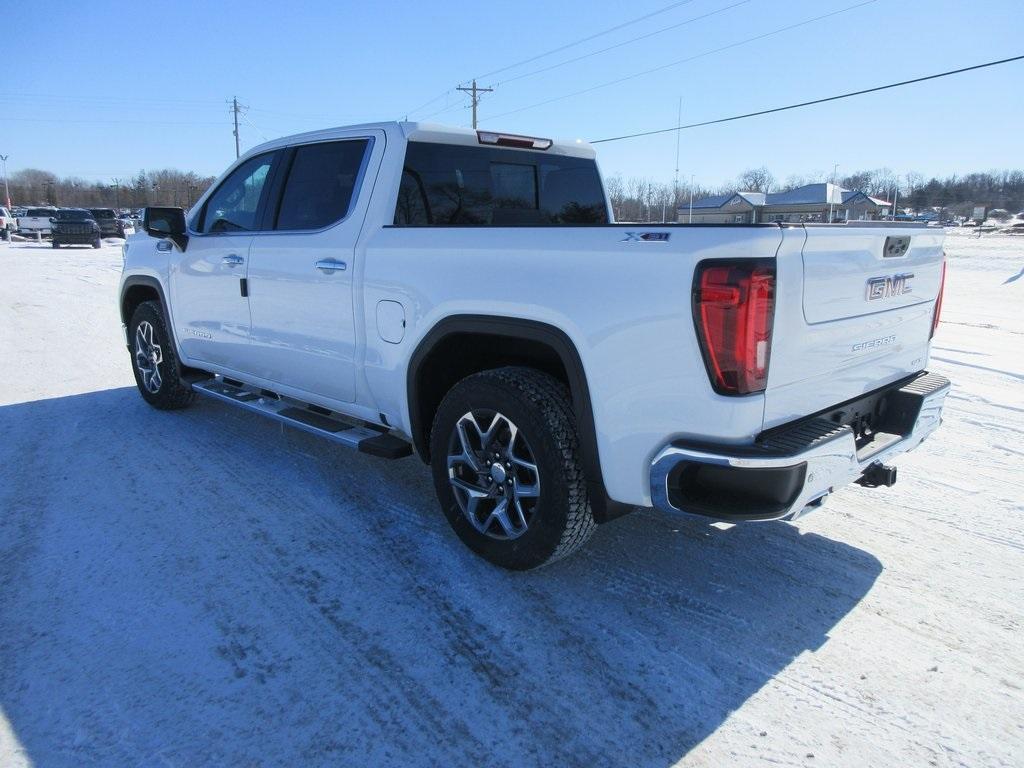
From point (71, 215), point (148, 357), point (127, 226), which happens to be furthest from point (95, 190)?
point (148, 357)

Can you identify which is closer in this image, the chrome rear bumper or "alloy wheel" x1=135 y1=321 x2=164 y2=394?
the chrome rear bumper

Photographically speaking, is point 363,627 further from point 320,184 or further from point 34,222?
point 34,222

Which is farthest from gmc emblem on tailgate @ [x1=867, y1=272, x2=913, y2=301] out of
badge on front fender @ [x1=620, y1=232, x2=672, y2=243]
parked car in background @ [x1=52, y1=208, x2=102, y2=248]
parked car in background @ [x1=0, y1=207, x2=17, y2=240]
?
parked car in background @ [x1=0, y1=207, x2=17, y2=240]

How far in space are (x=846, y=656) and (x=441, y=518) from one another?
2.01 metres

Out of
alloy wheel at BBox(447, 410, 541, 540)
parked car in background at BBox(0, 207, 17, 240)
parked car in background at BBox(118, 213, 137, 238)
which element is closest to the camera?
alloy wheel at BBox(447, 410, 541, 540)

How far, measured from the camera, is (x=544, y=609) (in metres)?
2.90

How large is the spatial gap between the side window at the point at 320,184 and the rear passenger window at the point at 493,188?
1.09ft

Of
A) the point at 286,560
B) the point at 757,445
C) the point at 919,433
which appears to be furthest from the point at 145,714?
the point at 919,433

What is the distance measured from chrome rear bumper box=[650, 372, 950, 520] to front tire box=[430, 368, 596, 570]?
476 mm

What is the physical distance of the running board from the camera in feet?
11.8

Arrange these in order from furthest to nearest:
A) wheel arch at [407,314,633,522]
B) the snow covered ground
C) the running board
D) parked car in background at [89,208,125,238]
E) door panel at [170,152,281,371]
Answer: parked car in background at [89,208,125,238] < door panel at [170,152,281,371] < the running board < wheel arch at [407,314,633,522] < the snow covered ground

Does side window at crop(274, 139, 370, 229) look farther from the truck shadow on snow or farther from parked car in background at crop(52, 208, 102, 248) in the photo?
parked car in background at crop(52, 208, 102, 248)

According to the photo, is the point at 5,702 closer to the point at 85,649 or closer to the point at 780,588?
the point at 85,649

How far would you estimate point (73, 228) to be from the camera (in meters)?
29.8
